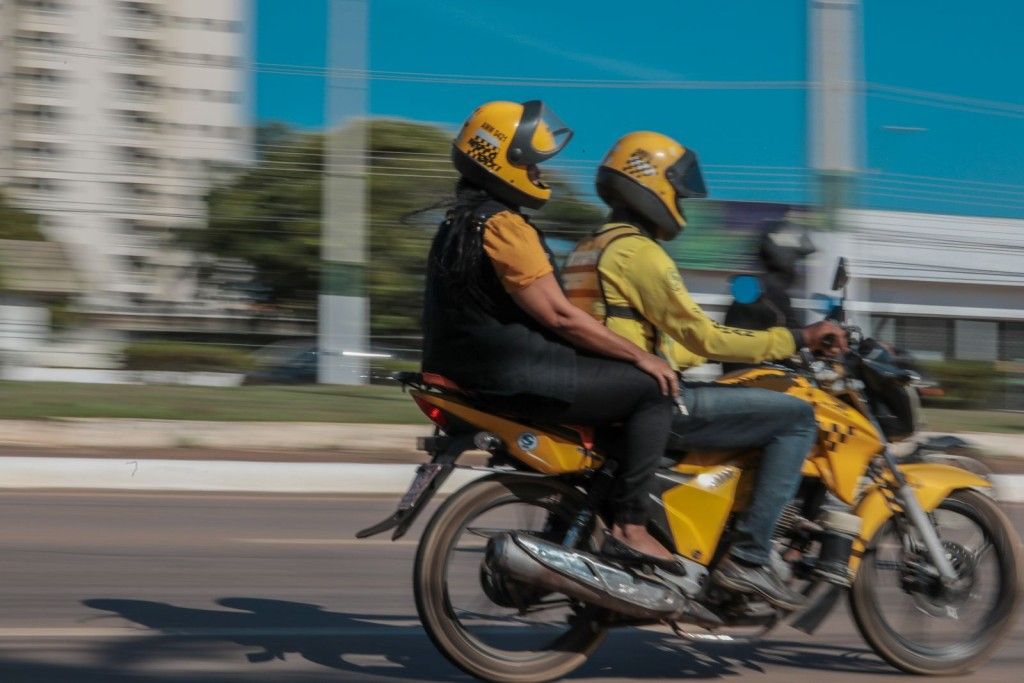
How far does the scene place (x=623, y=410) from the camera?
4031 mm

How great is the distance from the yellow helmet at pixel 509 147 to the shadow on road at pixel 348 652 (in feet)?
5.17

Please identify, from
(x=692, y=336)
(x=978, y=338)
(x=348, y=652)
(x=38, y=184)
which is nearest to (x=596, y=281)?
(x=692, y=336)

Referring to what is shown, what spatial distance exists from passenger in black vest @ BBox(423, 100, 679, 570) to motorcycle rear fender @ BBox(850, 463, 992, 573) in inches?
28.6

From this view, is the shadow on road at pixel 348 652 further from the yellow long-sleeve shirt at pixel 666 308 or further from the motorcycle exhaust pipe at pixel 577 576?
the yellow long-sleeve shirt at pixel 666 308

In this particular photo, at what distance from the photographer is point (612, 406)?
4.02m

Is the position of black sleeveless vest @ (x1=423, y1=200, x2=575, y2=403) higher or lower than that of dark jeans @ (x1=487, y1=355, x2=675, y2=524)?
higher

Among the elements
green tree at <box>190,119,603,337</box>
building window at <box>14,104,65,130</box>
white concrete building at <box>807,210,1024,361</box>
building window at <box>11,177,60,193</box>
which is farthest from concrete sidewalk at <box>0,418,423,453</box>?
white concrete building at <box>807,210,1024,361</box>

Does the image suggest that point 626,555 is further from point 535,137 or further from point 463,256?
point 535,137

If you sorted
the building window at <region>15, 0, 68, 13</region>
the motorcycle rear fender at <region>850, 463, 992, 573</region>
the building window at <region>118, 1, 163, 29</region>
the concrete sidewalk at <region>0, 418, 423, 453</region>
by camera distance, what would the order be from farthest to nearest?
the building window at <region>118, 1, 163, 29</region> → the building window at <region>15, 0, 68, 13</region> → the concrete sidewalk at <region>0, 418, 423, 453</region> → the motorcycle rear fender at <region>850, 463, 992, 573</region>

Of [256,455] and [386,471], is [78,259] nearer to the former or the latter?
[256,455]

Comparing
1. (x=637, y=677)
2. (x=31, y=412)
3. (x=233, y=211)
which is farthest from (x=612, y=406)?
(x=233, y=211)

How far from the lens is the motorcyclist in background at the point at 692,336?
163 inches

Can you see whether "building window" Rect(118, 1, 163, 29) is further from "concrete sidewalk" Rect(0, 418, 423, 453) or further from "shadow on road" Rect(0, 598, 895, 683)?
"shadow on road" Rect(0, 598, 895, 683)

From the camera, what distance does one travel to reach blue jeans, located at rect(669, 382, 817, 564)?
13.9ft
